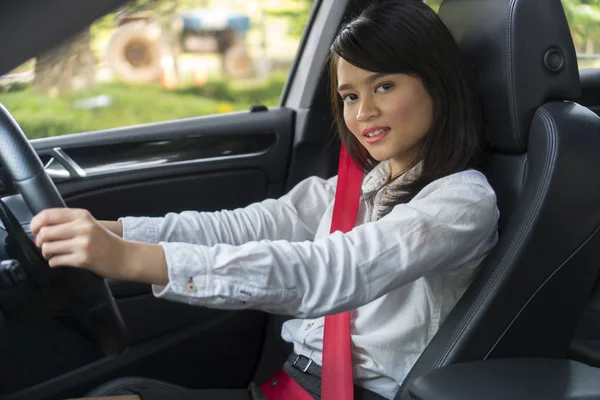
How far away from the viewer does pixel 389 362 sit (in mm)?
1483

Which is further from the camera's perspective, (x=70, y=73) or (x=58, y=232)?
(x=70, y=73)

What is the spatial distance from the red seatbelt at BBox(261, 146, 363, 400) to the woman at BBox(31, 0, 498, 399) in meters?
0.03

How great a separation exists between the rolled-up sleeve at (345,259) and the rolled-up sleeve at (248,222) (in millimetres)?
426

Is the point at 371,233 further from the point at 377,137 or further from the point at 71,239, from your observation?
the point at 71,239

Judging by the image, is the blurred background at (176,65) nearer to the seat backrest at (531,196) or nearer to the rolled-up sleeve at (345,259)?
the seat backrest at (531,196)

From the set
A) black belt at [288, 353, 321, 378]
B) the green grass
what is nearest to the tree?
the green grass

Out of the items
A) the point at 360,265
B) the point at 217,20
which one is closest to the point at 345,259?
the point at 360,265

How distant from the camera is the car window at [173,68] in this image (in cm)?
247

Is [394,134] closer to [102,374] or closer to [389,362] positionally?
[389,362]

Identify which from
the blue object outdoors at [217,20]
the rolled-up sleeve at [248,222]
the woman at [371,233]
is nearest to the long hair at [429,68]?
the woman at [371,233]

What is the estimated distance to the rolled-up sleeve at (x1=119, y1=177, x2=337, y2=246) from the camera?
159 cm

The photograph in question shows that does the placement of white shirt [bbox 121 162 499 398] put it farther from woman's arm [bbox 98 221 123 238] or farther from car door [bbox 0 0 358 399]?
car door [bbox 0 0 358 399]

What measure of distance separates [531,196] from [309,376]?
55cm

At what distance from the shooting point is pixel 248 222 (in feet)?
5.72
